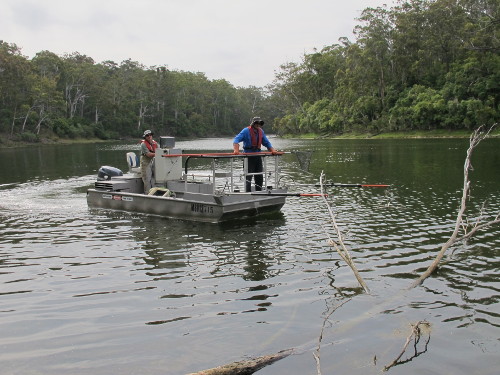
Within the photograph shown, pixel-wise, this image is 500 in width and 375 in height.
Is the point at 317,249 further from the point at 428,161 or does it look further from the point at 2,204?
the point at 428,161

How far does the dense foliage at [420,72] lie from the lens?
64812 millimetres

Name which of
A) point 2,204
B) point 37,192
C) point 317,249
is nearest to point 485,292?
point 317,249

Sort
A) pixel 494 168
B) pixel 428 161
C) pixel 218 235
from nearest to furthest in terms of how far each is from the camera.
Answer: pixel 218 235, pixel 494 168, pixel 428 161

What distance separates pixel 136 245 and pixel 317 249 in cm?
436

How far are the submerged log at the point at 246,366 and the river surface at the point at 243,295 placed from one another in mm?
121

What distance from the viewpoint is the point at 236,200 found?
1395cm

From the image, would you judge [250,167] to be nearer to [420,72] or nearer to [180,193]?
[180,193]

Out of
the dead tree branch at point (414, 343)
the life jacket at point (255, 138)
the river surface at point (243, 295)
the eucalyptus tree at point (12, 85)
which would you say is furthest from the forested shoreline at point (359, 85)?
the dead tree branch at point (414, 343)

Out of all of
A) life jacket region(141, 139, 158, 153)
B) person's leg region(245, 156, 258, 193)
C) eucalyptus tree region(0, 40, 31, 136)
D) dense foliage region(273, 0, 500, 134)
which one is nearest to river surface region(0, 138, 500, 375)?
person's leg region(245, 156, 258, 193)

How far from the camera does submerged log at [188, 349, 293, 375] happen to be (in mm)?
4770

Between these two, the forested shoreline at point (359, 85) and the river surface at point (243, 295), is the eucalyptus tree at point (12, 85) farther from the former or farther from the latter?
the river surface at point (243, 295)

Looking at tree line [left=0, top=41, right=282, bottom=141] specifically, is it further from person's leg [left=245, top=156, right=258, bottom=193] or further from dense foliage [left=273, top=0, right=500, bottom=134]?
person's leg [left=245, top=156, right=258, bottom=193]

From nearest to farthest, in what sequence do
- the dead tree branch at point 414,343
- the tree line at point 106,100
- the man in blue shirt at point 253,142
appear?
the dead tree branch at point 414,343
the man in blue shirt at point 253,142
the tree line at point 106,100

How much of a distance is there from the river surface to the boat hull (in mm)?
336
